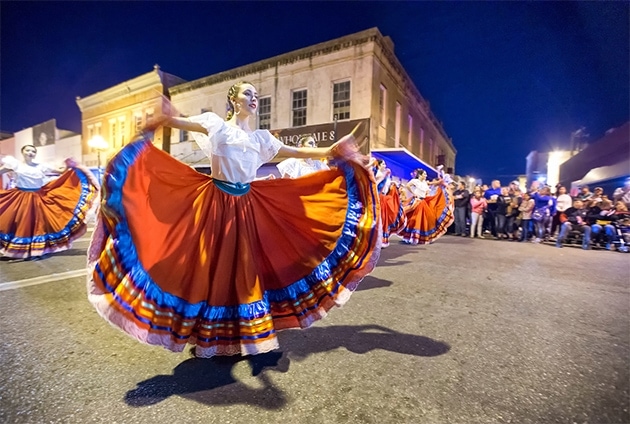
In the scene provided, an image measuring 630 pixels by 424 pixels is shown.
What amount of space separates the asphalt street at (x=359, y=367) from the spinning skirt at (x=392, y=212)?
1.79 metres

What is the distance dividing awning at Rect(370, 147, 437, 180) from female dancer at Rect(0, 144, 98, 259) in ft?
24.4

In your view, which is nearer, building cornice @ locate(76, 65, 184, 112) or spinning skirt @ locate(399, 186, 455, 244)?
spinning skirt @ locate(399, 186, 455, 244)

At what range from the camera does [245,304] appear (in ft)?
6.64

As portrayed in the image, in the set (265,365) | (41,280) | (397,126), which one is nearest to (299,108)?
(397,126)

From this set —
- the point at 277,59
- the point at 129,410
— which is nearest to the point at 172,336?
the point at 129,410

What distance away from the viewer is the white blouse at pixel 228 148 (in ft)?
7.17

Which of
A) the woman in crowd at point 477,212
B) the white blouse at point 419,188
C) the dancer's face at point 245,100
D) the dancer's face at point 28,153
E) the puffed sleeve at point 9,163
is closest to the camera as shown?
the dancer's face at point 245,100

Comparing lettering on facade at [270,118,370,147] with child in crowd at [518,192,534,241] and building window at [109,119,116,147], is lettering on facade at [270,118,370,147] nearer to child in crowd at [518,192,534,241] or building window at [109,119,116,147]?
child in crowd at [518,192,534,241]

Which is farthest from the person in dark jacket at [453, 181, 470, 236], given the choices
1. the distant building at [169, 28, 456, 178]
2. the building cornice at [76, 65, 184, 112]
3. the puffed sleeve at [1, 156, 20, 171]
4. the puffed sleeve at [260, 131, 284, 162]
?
the building cornice at [76, 65, 184, 112]

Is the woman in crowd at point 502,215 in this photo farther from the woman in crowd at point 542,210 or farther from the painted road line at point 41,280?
the painted road line at point 41,280

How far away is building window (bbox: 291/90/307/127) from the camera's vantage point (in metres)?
16.0

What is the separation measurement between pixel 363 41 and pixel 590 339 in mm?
14347

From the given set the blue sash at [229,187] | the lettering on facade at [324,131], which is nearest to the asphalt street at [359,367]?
the blue sash at [229,187]

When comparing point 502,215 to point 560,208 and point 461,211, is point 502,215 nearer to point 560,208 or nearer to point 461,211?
point 461,211
